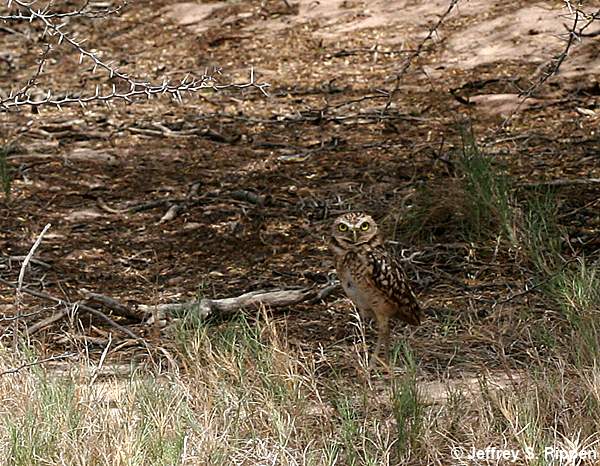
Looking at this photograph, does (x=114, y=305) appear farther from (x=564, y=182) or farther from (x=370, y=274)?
(x=564, y=182)

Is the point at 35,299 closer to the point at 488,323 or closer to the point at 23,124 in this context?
the point at 488,323

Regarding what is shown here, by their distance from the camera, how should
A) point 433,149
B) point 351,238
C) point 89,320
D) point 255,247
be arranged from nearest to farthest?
1. point 351,238
2. point 89,320
3. point 255,247
4. point 433,149

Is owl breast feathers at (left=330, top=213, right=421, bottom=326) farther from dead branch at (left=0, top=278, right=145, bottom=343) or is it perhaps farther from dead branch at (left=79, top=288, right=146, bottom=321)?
dead branch at (left=79, top=288, right=146, bottom=321)

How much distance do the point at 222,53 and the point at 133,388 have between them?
20.2ft

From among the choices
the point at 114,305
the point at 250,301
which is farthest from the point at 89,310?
the point at 250,301

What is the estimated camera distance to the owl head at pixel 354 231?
5.91 metres

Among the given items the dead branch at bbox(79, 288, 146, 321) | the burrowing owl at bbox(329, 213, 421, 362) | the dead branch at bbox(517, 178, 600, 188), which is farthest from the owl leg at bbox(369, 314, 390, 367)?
the dead branch at bbox(517, 178, 600, 188)

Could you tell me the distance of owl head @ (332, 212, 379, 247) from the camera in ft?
19.4

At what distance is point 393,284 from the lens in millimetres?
5801

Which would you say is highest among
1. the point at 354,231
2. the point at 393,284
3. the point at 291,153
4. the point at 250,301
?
the point at 354,231

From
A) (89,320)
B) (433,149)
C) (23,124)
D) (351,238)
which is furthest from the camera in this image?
(23,124)

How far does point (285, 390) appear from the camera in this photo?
16.6ft

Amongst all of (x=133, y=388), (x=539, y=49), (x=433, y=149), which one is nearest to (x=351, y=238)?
(x=133, y=388)

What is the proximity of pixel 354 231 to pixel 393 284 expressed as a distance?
30 cm
